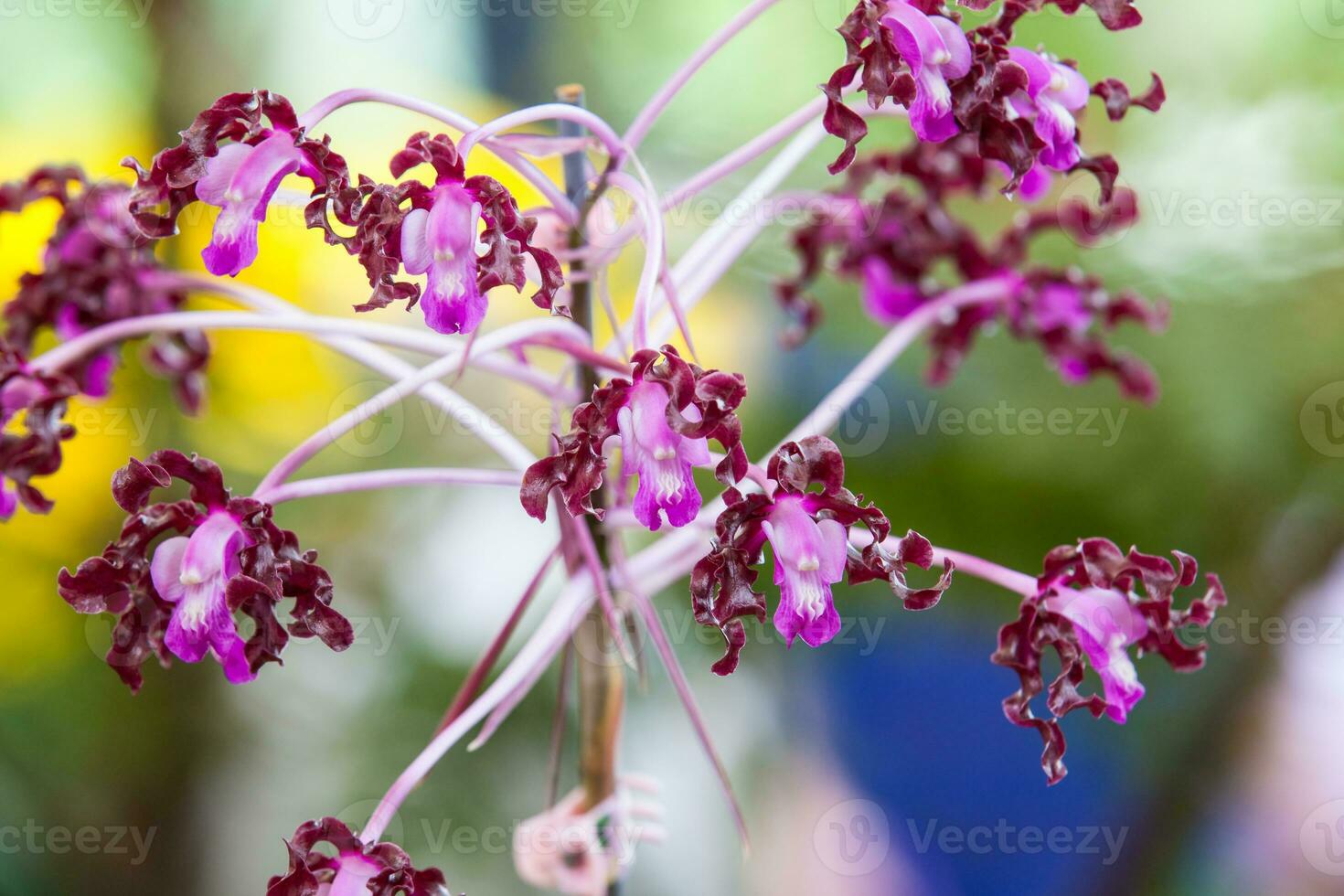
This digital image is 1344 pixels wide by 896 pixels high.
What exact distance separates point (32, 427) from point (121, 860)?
90 cm

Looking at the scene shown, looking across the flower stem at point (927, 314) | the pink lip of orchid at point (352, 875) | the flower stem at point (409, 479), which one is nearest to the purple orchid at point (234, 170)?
the flower stem at point (409, 479)

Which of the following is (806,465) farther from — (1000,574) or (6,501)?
(6,501)

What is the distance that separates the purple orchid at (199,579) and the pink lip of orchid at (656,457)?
117 mm

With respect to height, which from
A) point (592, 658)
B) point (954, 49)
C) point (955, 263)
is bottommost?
point (592, 658)

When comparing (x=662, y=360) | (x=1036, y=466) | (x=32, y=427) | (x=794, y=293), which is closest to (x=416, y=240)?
(x=662, y=360)

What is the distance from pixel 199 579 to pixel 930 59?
0.31 meters

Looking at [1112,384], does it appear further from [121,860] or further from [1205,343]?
[121,860]

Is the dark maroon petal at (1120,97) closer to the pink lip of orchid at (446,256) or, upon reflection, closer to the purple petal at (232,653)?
the pink lip of orchid at (446,256)

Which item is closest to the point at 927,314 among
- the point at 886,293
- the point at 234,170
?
the point at 886,293

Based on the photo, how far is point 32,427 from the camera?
48cm

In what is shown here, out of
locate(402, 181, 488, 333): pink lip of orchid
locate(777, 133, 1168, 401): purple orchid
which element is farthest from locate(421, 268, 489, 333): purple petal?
locate(777, 133, 1168, 401): purple orchid

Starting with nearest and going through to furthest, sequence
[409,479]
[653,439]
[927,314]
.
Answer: [653,439] → [409,479] → [927,314]

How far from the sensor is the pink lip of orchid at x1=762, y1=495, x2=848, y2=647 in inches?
13.9

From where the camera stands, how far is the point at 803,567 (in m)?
0.35
